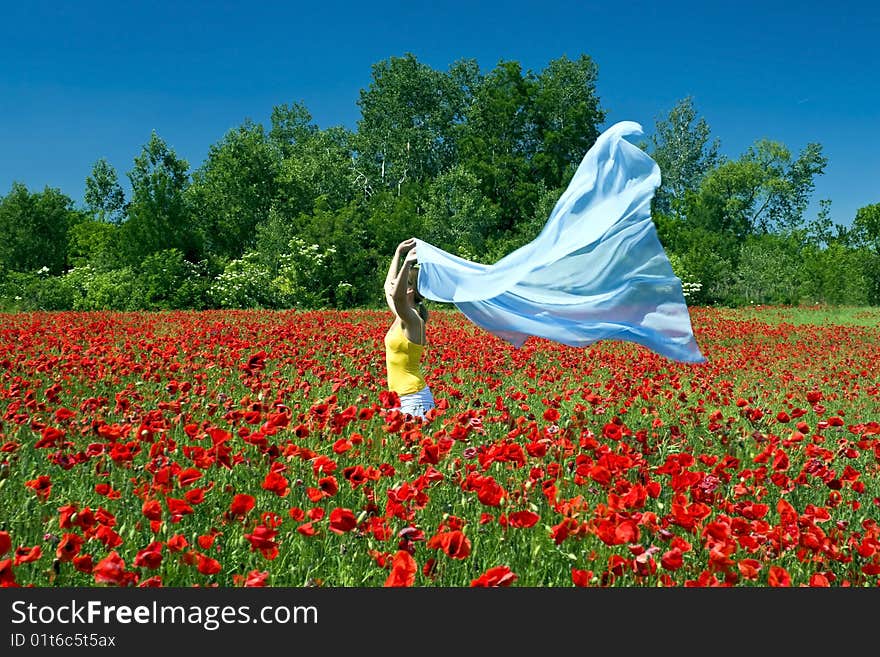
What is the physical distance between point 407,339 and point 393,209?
1376 inches

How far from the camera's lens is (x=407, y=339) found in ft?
19.1

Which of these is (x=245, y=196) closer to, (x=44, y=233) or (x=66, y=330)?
(x=44, y=233)

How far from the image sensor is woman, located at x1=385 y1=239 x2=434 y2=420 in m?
5.68

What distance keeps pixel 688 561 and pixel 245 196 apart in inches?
1581

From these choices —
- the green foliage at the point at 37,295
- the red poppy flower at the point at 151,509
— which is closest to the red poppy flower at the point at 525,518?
the red poppy flower at the point at 151,509

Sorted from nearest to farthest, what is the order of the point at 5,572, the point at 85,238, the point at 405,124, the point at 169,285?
the point at 5,572, the point at 169,285, the point at 405,124, the point at 85,238

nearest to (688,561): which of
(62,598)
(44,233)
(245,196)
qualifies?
(62,598)

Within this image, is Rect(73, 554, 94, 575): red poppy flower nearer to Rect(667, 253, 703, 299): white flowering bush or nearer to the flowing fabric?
the flowing fabric

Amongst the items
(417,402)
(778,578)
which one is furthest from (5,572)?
(417,402)

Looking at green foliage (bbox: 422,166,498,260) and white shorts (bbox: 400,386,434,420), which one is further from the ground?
green foliage (bbox: 422,166,498,260)

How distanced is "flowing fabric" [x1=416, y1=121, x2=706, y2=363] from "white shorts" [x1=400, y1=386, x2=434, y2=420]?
30.9 inches

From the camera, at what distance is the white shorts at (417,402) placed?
559 cm

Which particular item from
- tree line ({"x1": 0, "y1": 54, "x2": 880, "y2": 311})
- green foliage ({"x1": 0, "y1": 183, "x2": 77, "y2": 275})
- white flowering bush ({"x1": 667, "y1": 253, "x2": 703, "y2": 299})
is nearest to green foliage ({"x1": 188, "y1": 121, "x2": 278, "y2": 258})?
tree line ({"x1": 0, "y1": 54, "x2": 880, "y2": 311})

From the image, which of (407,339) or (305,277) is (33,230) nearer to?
(305,277)
